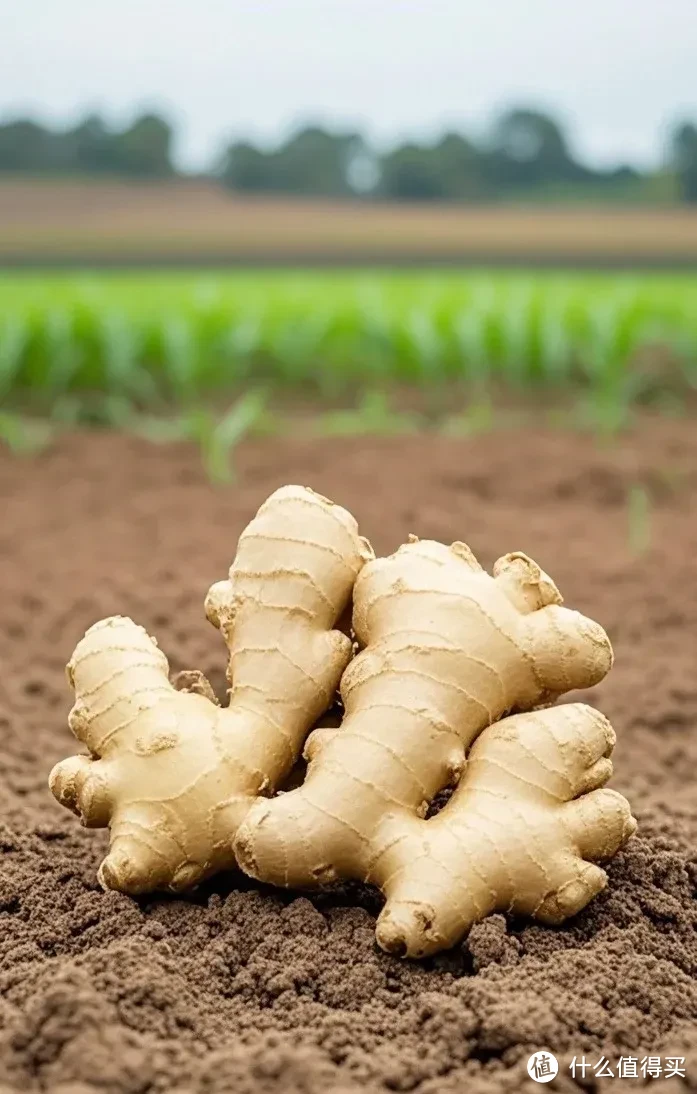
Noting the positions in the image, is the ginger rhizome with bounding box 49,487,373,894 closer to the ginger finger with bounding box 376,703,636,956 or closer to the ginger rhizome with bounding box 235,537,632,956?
the ginger rhizome with bounding box 235,537,632,956

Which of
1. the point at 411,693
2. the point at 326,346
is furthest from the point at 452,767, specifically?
the point at 326,346

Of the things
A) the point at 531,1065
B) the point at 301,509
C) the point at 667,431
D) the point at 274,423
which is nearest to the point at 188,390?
the point at 274,423

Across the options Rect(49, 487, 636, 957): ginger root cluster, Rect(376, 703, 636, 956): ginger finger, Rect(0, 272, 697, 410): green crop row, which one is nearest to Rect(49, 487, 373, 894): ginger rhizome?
Rect(49, 487, 636, 957): ginger root cluster

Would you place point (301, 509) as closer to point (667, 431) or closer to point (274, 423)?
point (274, 423)

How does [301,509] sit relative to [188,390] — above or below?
above

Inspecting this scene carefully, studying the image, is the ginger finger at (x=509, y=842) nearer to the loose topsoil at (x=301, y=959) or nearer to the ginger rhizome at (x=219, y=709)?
the loose topsoil at (x=301, y=959)

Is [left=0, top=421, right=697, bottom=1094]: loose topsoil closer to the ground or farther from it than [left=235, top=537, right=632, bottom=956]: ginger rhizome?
closer to the ground
